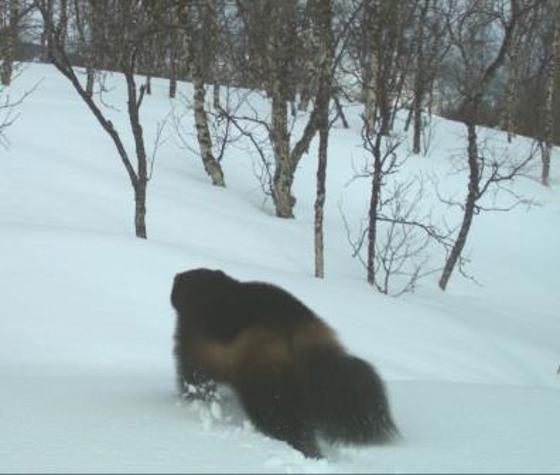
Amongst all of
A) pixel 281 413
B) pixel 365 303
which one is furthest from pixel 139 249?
pixel 281 413

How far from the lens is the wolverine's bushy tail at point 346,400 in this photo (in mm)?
3688

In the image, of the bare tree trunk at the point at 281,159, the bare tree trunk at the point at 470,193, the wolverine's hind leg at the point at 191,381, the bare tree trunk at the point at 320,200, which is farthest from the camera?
the bare tree trunk at the point at 281,159

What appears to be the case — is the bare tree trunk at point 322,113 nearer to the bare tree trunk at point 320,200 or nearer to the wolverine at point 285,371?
the bare tree trunk at point 320,200

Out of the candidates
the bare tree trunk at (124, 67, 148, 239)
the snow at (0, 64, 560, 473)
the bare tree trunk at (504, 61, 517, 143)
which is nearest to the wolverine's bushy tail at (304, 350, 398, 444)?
the snow at (0, 64, 560, 473)

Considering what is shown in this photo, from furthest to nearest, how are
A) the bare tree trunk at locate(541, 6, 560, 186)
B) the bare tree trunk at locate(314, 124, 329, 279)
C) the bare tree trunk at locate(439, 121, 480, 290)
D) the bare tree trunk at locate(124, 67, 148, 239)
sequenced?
the bare tree trunk at locate(541, 6, 560, 186) < the bare tree trunk at locate(439, 121, 480, 290) < the bare tree trunk at locate(314, 124, 329, 279) < the bare tree trunk at locate(124, 67, 148, 239)

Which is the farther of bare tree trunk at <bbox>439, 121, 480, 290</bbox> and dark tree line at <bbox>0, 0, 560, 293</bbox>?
bare tree trunk at <bbox>439, 121, 480, 290</bbox>

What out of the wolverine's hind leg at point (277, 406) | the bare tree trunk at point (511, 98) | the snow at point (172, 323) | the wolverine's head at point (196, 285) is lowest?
the snow at point (172, 323)

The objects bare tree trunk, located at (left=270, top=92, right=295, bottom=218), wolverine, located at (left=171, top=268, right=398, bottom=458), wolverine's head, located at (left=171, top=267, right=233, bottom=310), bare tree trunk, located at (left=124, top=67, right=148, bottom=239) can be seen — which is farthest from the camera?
bare tree trunk, located at (left=270, top=92, right=295, bottom=218)

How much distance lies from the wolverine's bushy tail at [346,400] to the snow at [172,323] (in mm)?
A: 114

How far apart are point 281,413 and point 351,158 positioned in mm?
16563

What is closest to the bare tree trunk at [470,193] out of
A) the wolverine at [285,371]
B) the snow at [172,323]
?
the snow at [172,323]

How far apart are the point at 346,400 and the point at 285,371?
34cm

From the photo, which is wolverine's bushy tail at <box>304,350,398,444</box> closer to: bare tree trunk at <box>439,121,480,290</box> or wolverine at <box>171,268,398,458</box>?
wolverine at <box>171,268,398,458</box>

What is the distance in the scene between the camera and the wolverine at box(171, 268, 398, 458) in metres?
3.70
